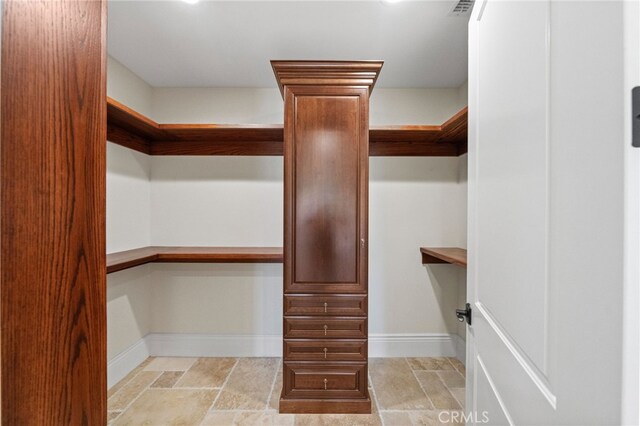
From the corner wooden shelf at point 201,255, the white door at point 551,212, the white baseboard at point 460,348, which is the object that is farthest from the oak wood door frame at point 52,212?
the white baseboard at point 460,348

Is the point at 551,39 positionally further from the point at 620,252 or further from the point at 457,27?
the point at 457,27

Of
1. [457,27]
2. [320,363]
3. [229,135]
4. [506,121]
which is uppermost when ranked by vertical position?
[457,27]

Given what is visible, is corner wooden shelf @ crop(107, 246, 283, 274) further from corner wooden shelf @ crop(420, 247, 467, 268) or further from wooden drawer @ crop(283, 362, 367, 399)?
corner wooden shelf @ crop(420, 247, 467, 268)

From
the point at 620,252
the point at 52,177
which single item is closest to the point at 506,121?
the point at 620,252

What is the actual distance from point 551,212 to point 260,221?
7.94 feet

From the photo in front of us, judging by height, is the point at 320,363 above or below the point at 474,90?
below

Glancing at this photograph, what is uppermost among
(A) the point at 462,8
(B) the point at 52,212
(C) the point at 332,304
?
(A) the point at 462,8

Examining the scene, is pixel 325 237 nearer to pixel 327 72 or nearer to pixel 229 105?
pixel 327 72

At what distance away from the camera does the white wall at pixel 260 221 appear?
9.08 ft

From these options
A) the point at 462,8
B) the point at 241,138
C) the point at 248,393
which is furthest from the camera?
the point at 241,138

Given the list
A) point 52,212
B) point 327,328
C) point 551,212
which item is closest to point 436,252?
point 327,328

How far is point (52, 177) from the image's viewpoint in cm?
56

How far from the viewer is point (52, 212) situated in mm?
564

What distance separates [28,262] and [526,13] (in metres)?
1.08
